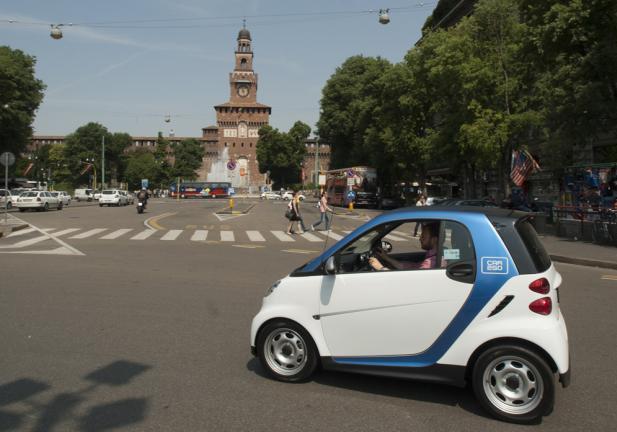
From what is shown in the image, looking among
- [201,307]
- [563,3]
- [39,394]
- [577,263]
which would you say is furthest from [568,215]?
[39,394]

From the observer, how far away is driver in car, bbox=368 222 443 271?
15.0ft

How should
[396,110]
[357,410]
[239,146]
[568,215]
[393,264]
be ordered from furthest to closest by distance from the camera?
[239,146] < [396,110] < [568,215] < [393,264] < [357,410]

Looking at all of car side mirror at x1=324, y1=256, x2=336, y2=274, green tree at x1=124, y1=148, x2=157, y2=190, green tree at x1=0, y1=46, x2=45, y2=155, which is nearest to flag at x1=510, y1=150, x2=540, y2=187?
car side mirror at x1=324, y1=256, x2=336, y2=274

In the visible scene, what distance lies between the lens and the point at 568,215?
2027cm

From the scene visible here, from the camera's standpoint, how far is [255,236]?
21.5 meters

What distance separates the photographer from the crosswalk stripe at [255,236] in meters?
20.3

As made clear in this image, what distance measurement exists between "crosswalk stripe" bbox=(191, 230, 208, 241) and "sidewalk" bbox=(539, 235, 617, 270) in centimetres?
1147

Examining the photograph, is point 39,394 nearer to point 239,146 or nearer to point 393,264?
point 393,264

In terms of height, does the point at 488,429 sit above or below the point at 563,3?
below

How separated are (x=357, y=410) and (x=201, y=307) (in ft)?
14.0

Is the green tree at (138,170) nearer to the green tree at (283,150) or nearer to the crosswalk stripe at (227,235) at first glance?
the green tree at (283,150)

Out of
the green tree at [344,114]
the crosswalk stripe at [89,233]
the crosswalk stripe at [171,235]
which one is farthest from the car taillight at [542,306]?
the green tree at [344,114]

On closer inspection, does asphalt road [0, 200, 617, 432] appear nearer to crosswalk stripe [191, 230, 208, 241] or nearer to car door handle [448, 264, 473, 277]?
car door handle [448, 264, 473, 277]

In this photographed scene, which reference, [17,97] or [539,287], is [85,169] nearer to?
[17,97]
